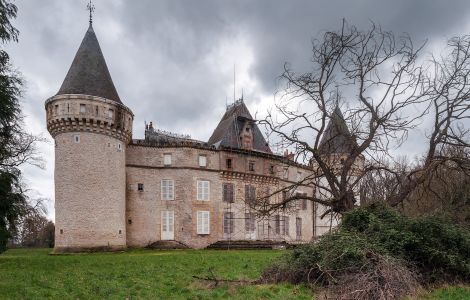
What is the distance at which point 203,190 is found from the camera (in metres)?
33.6

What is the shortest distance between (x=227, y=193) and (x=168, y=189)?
5206 millimetres

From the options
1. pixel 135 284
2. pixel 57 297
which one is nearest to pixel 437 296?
pixel 135 284

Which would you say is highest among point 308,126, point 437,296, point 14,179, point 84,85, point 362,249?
point 84,85

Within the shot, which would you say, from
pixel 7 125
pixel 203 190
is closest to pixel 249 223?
pixel 203 190

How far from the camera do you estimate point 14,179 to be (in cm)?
1600

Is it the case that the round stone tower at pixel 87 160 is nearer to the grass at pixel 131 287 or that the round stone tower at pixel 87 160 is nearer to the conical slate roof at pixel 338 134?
the grass at pixel 131 287

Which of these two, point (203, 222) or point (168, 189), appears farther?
point (203, 222)

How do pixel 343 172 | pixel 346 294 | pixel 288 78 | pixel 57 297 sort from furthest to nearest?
pixel 288 78 → pixel 343 172 → pixel 57 297 → pixel 346 294

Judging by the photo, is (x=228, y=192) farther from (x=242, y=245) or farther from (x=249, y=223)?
(x=242, y=245)

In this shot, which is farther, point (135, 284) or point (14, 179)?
point (14, 179)

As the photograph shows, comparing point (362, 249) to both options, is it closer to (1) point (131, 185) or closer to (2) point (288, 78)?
(2) point (288, 78)

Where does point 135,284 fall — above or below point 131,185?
below

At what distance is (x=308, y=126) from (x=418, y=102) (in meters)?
3.29

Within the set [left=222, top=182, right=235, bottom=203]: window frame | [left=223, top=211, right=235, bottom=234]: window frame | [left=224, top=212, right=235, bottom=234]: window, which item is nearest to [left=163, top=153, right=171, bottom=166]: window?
[left=222, top=182, right=235, bottom=203]: window frame
